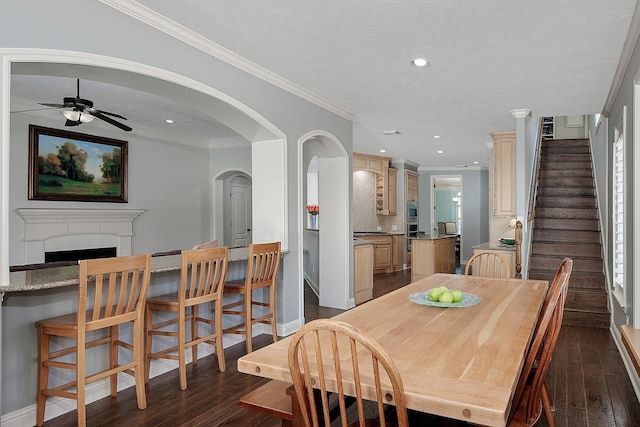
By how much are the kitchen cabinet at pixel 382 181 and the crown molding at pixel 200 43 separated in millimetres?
4709

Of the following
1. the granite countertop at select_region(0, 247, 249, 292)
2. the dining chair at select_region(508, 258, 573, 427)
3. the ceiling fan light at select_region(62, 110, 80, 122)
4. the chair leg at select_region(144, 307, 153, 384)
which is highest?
the ceiling fan light at select_region(62, 110, 80, 122)

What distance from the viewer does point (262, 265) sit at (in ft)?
12.3

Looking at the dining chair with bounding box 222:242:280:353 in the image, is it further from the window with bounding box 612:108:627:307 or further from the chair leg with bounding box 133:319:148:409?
the window with bounding box 612:108:627:307

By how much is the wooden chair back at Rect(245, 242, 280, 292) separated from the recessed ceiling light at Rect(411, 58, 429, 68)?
1991 millimetres

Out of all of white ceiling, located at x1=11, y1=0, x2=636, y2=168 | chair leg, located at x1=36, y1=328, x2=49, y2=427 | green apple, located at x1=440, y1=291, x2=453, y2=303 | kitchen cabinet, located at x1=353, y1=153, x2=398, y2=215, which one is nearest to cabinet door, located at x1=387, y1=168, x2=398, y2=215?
kitchen cabinet, located at x1=353, y1=153, x2=398, y2=215

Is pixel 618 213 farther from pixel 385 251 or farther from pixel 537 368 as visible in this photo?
pixel 385 251

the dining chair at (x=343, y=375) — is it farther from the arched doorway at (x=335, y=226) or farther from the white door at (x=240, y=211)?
the white door at (x=240, y=211)

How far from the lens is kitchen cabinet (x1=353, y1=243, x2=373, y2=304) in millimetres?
5914

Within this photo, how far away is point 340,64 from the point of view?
12.1ft

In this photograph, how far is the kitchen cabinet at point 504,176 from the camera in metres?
6.03

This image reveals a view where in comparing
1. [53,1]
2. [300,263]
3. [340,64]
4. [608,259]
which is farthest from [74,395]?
[608,259]

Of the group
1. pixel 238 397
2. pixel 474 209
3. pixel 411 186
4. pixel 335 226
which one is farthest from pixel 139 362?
pixel 474 209

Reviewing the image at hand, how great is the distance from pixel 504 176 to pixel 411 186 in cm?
463

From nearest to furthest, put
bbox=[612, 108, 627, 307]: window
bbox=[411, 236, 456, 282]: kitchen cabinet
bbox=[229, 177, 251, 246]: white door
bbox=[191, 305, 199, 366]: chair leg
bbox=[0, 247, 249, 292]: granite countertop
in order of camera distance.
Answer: bbox=[0, 247, 249, 292]: granite countertop → bbox=[191, 305, 199, 366]: chair leg → bbox=[612, 108, 627, 307]: window → bbox=[411, 236, 456, 282]: kitchen cabinet → bbox=[229, 177, 251, 246]: white door
